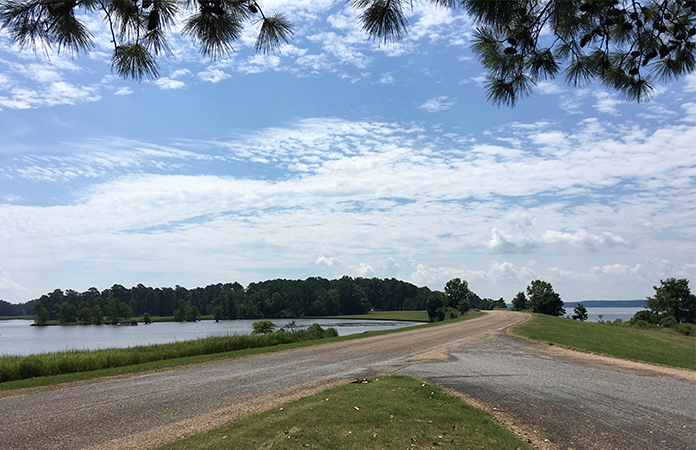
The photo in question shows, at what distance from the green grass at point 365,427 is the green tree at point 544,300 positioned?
79.5 meters

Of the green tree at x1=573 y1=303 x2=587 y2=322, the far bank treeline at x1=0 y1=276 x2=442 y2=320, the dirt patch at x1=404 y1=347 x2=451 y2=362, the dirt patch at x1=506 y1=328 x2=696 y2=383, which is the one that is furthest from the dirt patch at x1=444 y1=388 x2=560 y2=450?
the far bank treeline at x1=0 y1=276 x2=442 y2=320

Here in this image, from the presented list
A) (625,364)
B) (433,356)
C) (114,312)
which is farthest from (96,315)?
(625,364)

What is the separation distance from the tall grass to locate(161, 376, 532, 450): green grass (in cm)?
942

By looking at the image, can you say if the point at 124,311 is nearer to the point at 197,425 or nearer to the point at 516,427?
the point at 197,425

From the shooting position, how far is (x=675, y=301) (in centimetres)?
6231

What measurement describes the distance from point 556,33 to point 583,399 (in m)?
7.51

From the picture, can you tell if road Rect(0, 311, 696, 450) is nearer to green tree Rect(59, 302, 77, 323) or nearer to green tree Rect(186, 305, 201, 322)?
green tree Rect(59, 302, 77, 323)

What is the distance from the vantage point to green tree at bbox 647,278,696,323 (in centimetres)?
6234

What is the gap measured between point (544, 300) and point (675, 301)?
66.7ft

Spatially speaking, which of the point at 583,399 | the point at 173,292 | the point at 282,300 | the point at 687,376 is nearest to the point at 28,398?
the point at 583,399

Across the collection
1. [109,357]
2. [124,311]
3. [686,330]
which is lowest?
[686,330]

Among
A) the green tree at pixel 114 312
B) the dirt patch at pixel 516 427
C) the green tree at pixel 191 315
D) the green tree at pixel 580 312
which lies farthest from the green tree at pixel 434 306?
the dirt patch at pixel 516 427

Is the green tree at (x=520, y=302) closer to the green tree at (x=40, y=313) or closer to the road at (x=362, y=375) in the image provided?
the road at (x=362, y=375)

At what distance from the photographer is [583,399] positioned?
27.8 ft
